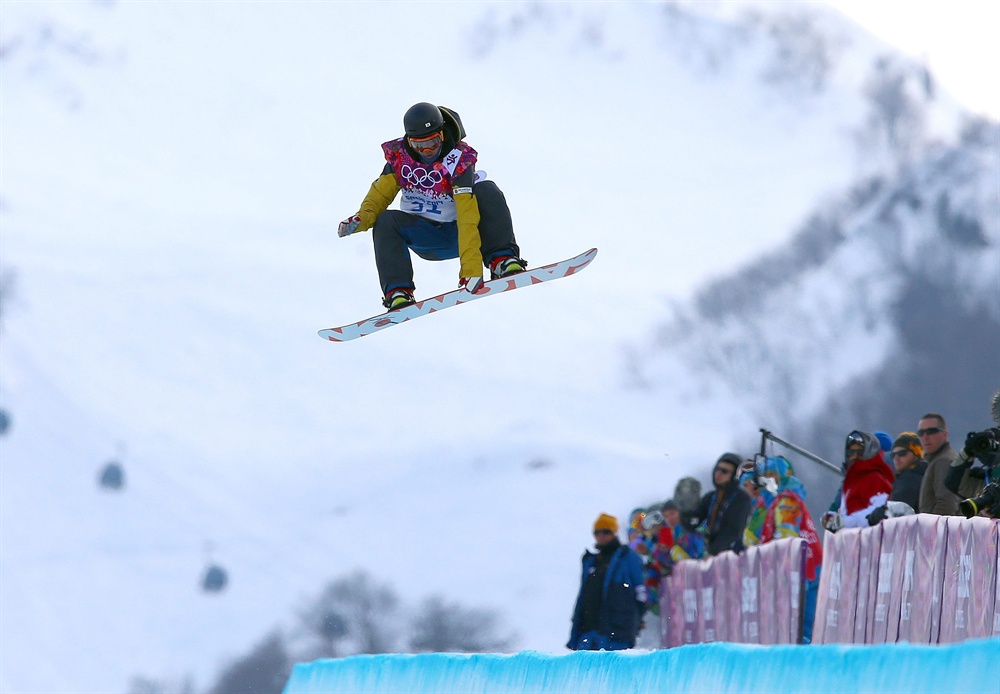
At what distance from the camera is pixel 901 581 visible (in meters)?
7.05

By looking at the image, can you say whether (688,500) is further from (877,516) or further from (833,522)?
(877,516)

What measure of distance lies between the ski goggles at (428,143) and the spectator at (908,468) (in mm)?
3102

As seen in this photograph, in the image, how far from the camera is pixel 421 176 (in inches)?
327

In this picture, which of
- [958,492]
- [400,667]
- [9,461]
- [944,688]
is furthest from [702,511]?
[9,461]

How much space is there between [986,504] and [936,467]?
2.96ft

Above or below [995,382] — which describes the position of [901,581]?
below

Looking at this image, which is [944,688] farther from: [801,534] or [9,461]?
[9,461]

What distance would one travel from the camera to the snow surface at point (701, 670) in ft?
15.1

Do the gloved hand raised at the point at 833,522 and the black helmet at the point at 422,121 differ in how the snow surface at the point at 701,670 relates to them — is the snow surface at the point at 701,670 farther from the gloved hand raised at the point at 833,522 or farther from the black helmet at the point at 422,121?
the black helmet at the point at 422,121

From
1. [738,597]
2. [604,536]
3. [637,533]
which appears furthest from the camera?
[637,533]

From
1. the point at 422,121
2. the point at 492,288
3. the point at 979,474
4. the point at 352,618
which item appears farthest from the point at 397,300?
the point at 352,618

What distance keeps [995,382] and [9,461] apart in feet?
133

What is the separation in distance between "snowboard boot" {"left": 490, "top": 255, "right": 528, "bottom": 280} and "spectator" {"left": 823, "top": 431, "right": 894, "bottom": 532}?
2.16 metres

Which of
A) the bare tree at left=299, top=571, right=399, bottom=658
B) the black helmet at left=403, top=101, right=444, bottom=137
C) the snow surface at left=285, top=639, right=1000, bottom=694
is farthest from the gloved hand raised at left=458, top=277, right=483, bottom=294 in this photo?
the bare tree at left=299, top=571, right=399, bottom=658
